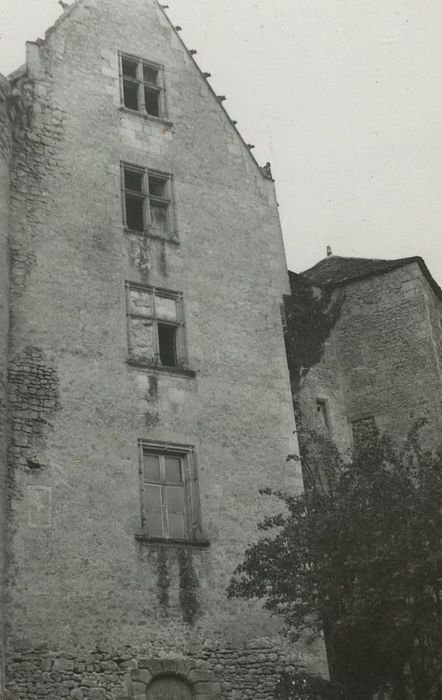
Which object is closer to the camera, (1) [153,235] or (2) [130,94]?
(1) [153,235]

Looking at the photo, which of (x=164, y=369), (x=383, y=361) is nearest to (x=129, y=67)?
(x=164, y=369)

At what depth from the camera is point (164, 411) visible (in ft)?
56.9

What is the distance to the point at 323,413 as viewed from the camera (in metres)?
22.1

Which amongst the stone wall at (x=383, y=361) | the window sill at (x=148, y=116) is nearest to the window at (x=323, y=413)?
the stone wall at (x=383, y=361)

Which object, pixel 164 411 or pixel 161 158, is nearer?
pixel 164 411

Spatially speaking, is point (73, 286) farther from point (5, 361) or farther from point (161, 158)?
point (161, 158)

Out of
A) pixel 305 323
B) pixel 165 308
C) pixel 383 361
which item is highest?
pixel 305 323

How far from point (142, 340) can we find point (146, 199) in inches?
134

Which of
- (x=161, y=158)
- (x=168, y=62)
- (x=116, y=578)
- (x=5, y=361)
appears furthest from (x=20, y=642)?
(x=168, y=62)

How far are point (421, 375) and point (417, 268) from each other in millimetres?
2936

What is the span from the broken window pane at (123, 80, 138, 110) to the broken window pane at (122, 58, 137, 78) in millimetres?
284

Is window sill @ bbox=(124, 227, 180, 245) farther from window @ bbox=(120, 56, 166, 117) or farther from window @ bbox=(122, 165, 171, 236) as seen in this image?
window @ bbox=(120, 56, 166, 117)

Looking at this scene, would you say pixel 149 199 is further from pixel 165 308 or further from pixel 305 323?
pixel 305 323

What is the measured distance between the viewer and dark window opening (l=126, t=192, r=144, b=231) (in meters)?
19.8
